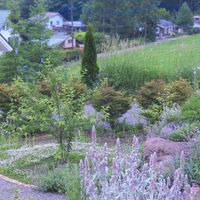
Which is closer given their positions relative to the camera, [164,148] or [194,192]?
[194,192]

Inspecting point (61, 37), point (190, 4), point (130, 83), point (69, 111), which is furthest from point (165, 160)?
point (190, 4)

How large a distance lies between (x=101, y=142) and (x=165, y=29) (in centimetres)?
4335

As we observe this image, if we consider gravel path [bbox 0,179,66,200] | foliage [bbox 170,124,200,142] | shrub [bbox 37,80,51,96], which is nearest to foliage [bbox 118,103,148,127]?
shrub [bbox 37,80,51,96]

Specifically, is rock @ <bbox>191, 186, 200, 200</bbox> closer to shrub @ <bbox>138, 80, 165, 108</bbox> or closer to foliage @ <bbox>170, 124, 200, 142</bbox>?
foliage @ <bbox>170, 124, 200, 142</bbox>

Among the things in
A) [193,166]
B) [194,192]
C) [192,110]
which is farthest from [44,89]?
[194,192]

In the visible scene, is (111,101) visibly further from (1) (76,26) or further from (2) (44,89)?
(1) (76,26)

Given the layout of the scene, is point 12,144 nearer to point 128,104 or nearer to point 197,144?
point 128,104

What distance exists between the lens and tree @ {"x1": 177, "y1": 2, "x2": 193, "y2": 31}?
172ft

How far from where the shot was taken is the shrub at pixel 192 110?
25.1 feet

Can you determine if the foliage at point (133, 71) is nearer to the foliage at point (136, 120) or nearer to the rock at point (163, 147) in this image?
the foliage at point (136, 120)

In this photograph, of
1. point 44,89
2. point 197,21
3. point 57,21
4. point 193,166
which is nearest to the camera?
point 193,166

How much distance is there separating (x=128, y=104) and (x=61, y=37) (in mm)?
33185

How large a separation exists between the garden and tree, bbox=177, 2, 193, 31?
140ft

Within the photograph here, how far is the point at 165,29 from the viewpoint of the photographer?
50375 mm
